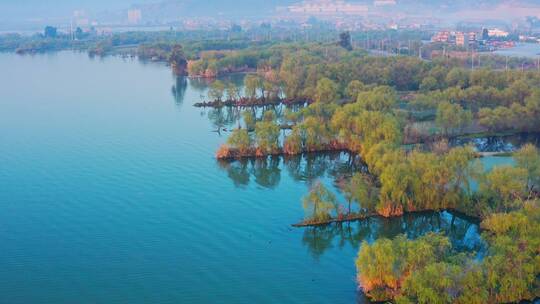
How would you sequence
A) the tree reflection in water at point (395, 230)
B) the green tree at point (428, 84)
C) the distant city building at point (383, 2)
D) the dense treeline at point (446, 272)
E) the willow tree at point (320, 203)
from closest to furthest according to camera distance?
the dense treeline at point (446, 272) → the tree reflection in water at point (395, 230) → the willow tree at point (320, 203) → the green tree at point (428, 84) → the distant city building at point (383, 2)

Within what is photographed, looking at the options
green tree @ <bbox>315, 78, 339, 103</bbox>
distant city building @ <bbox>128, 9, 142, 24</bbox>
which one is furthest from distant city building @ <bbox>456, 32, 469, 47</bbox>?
distant city building @ <bbox>128, 9, 142, 24</bbox>

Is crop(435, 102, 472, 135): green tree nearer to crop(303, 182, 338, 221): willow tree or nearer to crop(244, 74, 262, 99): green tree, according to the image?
crop(303, 182, 338, 221): willow tree

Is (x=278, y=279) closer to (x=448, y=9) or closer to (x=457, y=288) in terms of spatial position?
(x=457, y=288)

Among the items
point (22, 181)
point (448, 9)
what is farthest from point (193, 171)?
point (448, 9)

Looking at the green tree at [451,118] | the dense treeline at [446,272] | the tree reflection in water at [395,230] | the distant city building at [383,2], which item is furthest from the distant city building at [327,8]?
the dense treeline at [446,272]

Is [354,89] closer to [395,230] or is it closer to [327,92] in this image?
[327,92]

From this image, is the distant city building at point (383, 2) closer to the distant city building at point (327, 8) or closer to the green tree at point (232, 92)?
the distant city building at point (327, 8)
